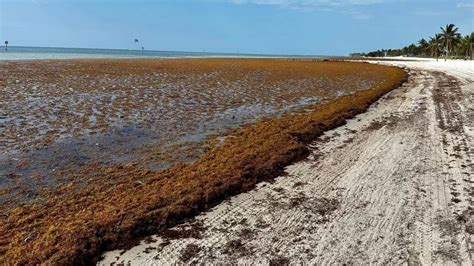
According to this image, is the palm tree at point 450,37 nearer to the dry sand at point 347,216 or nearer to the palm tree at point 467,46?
the palm tree at point 467,46

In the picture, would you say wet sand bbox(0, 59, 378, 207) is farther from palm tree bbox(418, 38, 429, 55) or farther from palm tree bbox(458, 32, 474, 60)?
palm tree bbox(418, 38, 429, 55)

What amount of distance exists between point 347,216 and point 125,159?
17.9 ft

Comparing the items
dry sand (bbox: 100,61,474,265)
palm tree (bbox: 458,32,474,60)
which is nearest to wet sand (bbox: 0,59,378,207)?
dry sand (bbox: 100,61,474,265)

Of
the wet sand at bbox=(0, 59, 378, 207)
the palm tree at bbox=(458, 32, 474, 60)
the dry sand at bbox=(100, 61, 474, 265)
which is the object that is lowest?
the dry sand at bbox=(100, 61, 474, 265)

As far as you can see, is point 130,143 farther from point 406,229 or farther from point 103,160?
point 406,229

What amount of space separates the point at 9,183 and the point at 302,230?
5763 millimetres

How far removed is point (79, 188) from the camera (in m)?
7.23

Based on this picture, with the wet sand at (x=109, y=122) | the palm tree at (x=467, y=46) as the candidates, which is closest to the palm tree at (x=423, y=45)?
the palm tree at (x=467, y=46)

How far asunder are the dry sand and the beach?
1.52 feet

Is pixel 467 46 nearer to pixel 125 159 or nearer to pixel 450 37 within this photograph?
pixel 450 37

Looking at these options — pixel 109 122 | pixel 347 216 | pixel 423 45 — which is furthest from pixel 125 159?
pixel 423 45

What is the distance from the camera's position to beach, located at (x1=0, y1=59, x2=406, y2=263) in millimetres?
5527

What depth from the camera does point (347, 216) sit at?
6113mm

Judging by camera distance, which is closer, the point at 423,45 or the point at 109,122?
the point at 109,122
